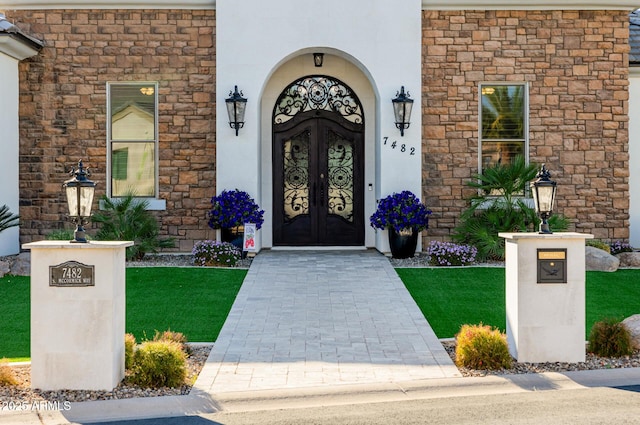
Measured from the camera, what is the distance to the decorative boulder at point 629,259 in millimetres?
14008

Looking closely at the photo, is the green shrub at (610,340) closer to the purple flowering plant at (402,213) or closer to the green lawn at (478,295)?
the green lawn at (478,295)

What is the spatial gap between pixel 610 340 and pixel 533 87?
8.68 meters

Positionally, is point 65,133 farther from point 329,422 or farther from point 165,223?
point 329,422

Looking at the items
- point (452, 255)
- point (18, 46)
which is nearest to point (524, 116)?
point (452, 255)

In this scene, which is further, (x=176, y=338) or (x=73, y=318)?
(x=176, y=338)

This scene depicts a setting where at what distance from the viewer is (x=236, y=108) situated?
47.6ft

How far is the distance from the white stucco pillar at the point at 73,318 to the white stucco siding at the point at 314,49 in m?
8.38

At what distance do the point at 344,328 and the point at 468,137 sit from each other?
7.40 metres

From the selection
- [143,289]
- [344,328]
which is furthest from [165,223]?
[344,328]

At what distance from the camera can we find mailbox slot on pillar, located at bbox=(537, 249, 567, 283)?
7262 millimetres

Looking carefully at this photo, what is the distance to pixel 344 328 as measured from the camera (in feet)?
28.9

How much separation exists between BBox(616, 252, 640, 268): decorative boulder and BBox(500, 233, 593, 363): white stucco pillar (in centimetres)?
744

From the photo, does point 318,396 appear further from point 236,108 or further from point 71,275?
point 236,108

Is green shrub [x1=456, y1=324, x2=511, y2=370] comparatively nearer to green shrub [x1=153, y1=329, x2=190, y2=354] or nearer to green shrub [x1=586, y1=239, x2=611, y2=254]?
green shrub [x1=153, y1=329, x2=190, y2=354]
